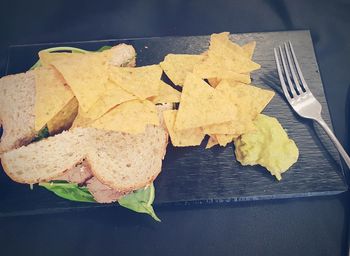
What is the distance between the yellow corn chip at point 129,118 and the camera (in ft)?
5.13

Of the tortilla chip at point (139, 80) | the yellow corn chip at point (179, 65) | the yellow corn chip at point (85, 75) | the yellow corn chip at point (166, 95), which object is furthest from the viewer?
the yellow corn chip at point (179, 65)

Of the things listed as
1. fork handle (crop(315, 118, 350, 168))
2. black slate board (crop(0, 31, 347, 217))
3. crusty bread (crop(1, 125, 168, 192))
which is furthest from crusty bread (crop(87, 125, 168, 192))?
fork handle (crop(315, 118, 350, 168))

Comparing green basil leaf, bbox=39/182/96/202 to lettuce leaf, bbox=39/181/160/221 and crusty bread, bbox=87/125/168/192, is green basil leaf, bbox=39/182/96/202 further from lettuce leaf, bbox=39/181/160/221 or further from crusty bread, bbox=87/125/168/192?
crusty bread, bbox=87/125/168/192

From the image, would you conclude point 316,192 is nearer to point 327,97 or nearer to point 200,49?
point 327,97

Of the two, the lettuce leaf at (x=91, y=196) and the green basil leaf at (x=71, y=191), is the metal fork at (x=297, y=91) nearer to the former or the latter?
the lettuce leaf at (x=91, y=196)

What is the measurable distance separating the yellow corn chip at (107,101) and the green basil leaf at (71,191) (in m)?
0.31

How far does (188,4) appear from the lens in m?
2.40

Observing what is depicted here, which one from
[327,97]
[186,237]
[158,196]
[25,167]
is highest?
[327,97]

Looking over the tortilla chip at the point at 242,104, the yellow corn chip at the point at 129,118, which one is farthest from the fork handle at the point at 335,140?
the yellow corn chip at the point at 129,118

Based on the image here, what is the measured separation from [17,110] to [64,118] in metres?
0.22

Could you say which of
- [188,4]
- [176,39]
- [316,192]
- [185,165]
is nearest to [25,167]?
[185,165]

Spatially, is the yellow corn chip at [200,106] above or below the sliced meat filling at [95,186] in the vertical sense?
above

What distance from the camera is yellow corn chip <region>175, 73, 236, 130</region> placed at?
1.64 metres

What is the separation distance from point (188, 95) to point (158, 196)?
465 millimetres
